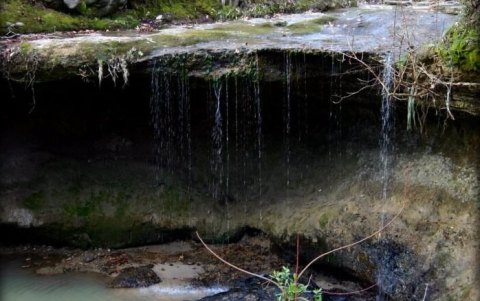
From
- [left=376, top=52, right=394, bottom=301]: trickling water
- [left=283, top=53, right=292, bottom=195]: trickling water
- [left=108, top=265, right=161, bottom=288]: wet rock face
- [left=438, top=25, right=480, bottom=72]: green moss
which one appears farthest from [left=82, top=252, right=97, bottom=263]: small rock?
[left=438, top=25, right=480, bottom=72]: green moss

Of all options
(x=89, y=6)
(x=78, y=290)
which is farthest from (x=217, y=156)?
(x=89, y=6)

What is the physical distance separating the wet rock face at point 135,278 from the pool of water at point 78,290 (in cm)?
8

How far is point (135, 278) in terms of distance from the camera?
6.27m

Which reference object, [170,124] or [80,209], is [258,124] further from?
[80,209]

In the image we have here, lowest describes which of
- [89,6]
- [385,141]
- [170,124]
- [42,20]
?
[385,141]

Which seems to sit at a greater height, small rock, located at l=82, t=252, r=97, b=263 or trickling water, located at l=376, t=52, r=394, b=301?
trickling water, located at l=376, t=52, r=394, b=301

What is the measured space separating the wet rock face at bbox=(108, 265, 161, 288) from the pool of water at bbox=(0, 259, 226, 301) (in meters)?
0.08

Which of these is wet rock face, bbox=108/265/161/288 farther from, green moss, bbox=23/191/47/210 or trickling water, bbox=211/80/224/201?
green moss, bbox=23/191/47/210

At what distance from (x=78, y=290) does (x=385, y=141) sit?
13.2 ft

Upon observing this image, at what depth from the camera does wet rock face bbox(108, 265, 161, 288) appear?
Result: 20.2 feet

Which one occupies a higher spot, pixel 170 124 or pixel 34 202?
pixel 170 124

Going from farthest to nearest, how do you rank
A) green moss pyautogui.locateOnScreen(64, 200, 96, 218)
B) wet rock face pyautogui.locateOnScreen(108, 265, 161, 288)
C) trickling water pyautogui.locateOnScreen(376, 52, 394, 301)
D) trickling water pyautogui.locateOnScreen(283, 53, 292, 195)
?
green moss pyautogui.locateOnScreen(64, 200, 96, 218)
wet rock face pyautogui.locateOnScreen(108, 265, 161, 288)
trickling water pyautogui.locateOnScreen(283, 53, 292, 195)
trickling water pyautogui.locateOnScreen(376, 52, 394, 301)

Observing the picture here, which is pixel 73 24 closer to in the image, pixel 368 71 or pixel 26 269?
pixel 26 269

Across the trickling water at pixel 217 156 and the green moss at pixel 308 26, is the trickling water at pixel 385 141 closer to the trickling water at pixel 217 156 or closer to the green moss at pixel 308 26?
the green moss at pixel 308 26
